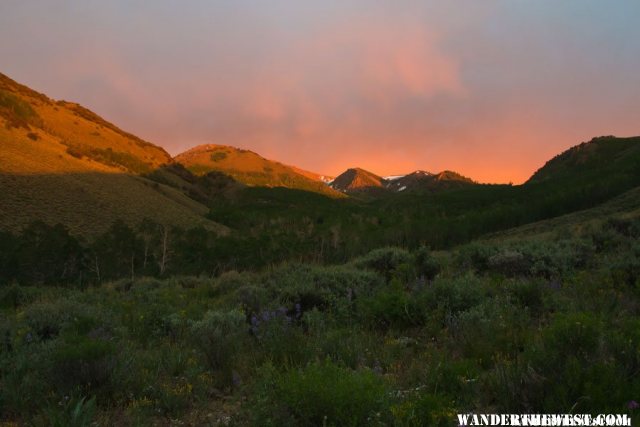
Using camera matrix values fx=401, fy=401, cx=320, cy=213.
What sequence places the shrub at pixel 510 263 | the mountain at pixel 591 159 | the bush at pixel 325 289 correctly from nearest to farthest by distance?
1. the bush at pixel 325 289
2. the shrub at pixel 510 263
3. the mountain at pixel 591 159

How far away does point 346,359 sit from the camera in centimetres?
495

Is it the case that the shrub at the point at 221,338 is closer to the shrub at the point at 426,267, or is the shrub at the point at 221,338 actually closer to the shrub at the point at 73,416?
the shrub at the point at 73,416

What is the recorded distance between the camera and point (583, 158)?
148500mm

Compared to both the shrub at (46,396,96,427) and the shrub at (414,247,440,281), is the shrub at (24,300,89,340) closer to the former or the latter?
the shrub at (46,396,96,427)

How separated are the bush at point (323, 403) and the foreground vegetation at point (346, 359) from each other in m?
0.01

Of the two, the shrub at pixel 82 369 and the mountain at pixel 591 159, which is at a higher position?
the mountain at pixel 591 159

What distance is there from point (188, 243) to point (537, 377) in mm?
50800

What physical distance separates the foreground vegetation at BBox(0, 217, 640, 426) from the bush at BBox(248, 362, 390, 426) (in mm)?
12

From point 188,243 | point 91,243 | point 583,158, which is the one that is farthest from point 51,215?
point 583,158

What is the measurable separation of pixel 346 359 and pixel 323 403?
5.70 feet

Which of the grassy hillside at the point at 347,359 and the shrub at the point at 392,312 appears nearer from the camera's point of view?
the grassy hillside at the point at 347,359

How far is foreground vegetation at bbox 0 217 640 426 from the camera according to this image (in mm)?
3279

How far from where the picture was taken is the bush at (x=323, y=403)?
127 inches

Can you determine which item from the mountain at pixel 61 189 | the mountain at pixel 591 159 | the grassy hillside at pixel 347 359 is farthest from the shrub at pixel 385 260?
the mountain at pixel 591 159
